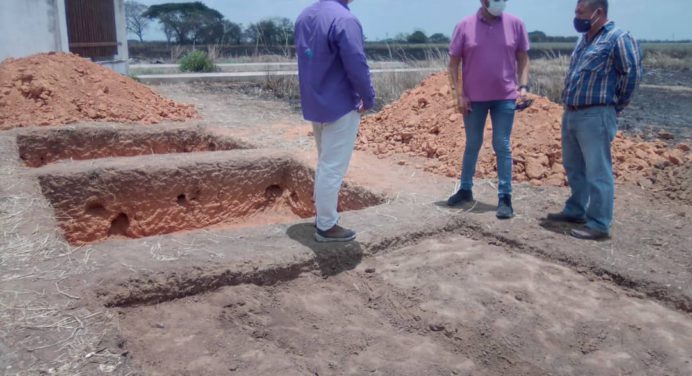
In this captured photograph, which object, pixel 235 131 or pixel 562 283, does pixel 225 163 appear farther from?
pixel 562 283

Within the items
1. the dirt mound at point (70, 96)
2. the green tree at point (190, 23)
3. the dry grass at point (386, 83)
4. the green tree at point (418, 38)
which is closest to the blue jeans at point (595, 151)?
the dirt mound at point (70, 96)

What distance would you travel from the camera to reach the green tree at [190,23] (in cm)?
4275

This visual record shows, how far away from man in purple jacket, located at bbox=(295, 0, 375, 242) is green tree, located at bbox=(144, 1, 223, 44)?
40.6 meters

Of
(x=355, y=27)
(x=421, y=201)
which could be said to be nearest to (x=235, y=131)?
(x=421, y=201)

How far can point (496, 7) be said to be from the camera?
13.9ft

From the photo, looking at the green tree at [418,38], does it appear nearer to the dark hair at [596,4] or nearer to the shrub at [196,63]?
the shrub at [196,63]

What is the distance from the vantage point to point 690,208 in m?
5.25

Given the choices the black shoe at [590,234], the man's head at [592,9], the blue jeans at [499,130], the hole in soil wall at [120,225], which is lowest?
the hole in soil wall at [120,225]

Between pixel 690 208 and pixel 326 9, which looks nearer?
pixel 326 9

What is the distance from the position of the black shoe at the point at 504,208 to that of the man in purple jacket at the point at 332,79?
1.54 meters

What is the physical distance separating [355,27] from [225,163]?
11.1 feet

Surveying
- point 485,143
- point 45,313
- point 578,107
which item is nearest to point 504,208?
point 578,107

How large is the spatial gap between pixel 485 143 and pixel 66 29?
34.1ft

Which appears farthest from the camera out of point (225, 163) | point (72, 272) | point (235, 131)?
point (235, 131)
